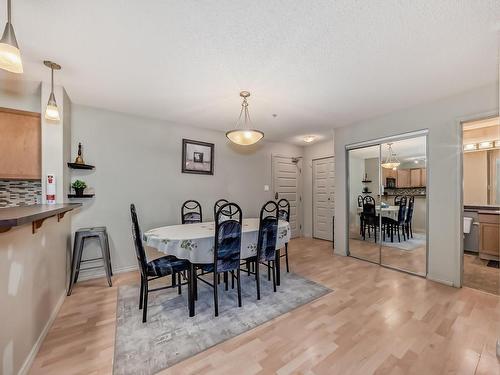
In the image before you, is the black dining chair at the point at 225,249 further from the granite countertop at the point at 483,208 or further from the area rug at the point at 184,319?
the granite countertop at the point at 483,208

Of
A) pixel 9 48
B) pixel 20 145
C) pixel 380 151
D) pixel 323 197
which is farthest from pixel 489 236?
pixel 20 145

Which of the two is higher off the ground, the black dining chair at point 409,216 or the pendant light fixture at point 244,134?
the pendant light fixture at point 244,134

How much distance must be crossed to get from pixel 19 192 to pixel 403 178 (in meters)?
5.21

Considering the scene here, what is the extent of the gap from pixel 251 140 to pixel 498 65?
253cm

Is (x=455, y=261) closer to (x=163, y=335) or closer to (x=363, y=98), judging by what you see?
(x=363, y=98)

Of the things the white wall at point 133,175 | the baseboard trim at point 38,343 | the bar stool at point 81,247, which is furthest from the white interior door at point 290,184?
the baseboard trim at point 38,343

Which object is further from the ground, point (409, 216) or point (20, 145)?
point (20, 145)

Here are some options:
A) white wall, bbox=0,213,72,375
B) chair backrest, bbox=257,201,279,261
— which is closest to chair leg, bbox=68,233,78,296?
white wall, bbox=0,213,72,375

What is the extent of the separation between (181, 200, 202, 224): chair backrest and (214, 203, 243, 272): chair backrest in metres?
1.38

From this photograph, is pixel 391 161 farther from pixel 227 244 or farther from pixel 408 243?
pixel 227 244

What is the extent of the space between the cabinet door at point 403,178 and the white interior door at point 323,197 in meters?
1.67

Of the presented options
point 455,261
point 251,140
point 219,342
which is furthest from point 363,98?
point 219,342

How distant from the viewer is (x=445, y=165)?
2.87 metres

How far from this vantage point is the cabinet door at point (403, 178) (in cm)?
336
